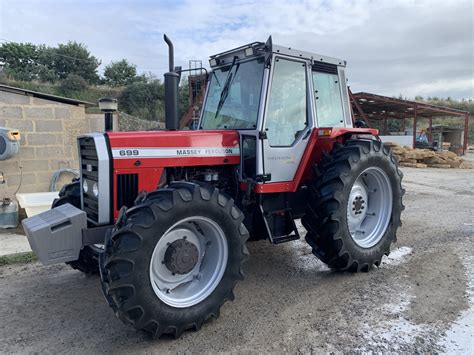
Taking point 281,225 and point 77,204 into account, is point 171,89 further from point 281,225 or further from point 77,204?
point 281,225

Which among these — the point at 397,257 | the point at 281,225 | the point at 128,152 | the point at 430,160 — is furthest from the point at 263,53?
the point at 430,160

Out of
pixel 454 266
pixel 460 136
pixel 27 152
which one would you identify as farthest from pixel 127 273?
pixel 460 136

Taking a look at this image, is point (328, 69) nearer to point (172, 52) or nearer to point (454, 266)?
point (172, 52)

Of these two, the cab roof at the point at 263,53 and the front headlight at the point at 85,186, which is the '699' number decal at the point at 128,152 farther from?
the cab roof at the point at 263,53

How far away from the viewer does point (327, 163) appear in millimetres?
4281

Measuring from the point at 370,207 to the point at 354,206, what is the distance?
1.21 feet

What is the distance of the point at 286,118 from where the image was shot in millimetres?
4215

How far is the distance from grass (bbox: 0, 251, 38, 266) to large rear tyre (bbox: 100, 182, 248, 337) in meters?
2.60

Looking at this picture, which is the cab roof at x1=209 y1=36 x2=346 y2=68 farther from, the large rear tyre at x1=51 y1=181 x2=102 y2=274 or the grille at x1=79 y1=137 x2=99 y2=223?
the large rear tyre at x1=51 y1=181 x2=102 y2=274

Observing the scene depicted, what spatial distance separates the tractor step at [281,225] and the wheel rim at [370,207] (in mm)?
751

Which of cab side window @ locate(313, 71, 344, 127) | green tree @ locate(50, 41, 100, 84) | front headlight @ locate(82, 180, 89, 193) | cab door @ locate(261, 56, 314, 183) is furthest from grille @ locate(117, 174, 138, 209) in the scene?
green tree @ locate(50, 41, 100, 84)

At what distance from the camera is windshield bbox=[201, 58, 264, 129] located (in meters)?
4.11

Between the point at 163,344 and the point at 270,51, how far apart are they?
2.86 meters

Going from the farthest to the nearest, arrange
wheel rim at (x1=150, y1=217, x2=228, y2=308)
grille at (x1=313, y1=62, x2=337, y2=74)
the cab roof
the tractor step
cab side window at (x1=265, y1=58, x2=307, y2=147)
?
grille at (x1=313, y1=62, x2=337, y2=74) < the tractor step < cab side window at (x1=265, y1=58, x2=307, y2=147) < the cab roof < wheel rim at (x1=150, y1=217, x2=228, y2=308)
